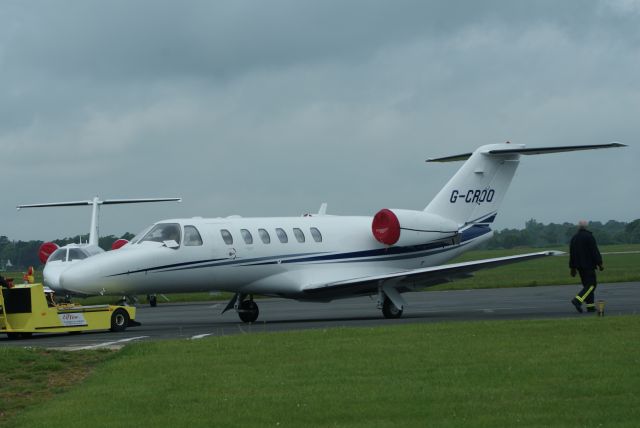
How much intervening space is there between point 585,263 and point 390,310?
4.81m

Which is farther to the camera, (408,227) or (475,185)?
(475,185)

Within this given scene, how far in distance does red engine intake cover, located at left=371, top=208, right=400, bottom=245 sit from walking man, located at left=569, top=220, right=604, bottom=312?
5.22 meters

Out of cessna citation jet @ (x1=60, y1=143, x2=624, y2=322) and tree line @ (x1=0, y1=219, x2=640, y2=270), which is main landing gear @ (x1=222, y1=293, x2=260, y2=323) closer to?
cessna citation jet @ (x1=60, y1=143, x2=624, y2=322)

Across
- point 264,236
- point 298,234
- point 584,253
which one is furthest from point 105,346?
point 584,253

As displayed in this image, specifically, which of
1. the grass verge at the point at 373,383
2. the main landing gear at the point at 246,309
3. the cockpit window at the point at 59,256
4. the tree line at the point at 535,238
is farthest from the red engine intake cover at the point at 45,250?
the tree line at the point at 535,238

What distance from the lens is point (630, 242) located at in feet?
513

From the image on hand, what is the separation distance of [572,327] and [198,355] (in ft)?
19.3

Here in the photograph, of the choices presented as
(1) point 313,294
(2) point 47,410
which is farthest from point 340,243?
(2) point 47,410

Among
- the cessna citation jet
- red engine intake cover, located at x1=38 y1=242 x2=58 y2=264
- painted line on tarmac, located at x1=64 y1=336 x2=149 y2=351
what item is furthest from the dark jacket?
red engine intake cover, located at x1=38 y1=242 x2=58 y2=264

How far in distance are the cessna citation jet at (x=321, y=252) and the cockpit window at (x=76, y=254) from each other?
10.9 meters

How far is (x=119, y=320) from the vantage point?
24.0m

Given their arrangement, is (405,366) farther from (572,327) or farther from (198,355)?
(572,327)

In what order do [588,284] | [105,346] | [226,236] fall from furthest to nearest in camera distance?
1. [226,236]
2. [588,284]
3. [105,346]

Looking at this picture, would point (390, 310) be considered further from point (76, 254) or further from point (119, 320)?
point (76, 254)
